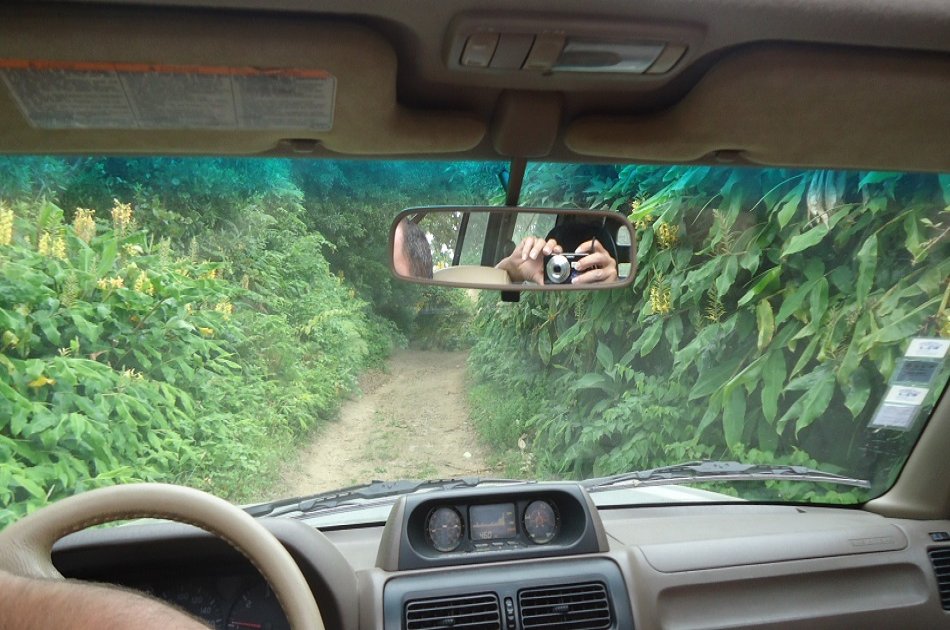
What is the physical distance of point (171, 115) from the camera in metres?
2.27

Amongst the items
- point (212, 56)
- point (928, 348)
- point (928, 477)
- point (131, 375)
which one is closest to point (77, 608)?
point (212, 56)

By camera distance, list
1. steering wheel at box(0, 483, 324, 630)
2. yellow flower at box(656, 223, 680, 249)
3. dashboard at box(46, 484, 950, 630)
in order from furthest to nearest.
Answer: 1. yellow flower at box(656, 223, 680, 249)
2. dashboard at box(46, 484, 950, 630)
3. steering wheel at box(0, 483, 324, 630)

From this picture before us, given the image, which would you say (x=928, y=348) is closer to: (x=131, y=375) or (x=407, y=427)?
(x=407, y=427)

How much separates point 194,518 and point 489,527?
150 cm

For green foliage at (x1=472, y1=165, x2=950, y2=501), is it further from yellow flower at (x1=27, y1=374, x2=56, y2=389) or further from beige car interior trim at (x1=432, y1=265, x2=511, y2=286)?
yellow flower at (x1=27, y1=374, x2=56, y2=389)

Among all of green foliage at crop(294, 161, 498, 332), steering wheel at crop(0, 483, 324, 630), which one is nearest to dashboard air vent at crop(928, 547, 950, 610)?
green foliage at crop(294, 161, 498, 332)

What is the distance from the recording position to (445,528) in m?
3.00

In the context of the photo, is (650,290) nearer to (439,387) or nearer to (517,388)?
(517,388)

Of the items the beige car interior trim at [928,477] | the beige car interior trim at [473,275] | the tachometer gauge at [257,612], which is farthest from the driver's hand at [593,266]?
the beige car interior trim at [928,477]

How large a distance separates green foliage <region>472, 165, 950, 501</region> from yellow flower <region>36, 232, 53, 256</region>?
2058mm

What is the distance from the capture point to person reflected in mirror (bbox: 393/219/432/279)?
2.93 metres

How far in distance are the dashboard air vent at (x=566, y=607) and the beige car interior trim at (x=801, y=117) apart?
163cm

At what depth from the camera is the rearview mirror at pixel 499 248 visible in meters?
2.87

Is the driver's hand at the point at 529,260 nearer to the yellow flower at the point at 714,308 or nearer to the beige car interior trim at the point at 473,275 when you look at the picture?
the beige car interior trim at the point at 473,275
